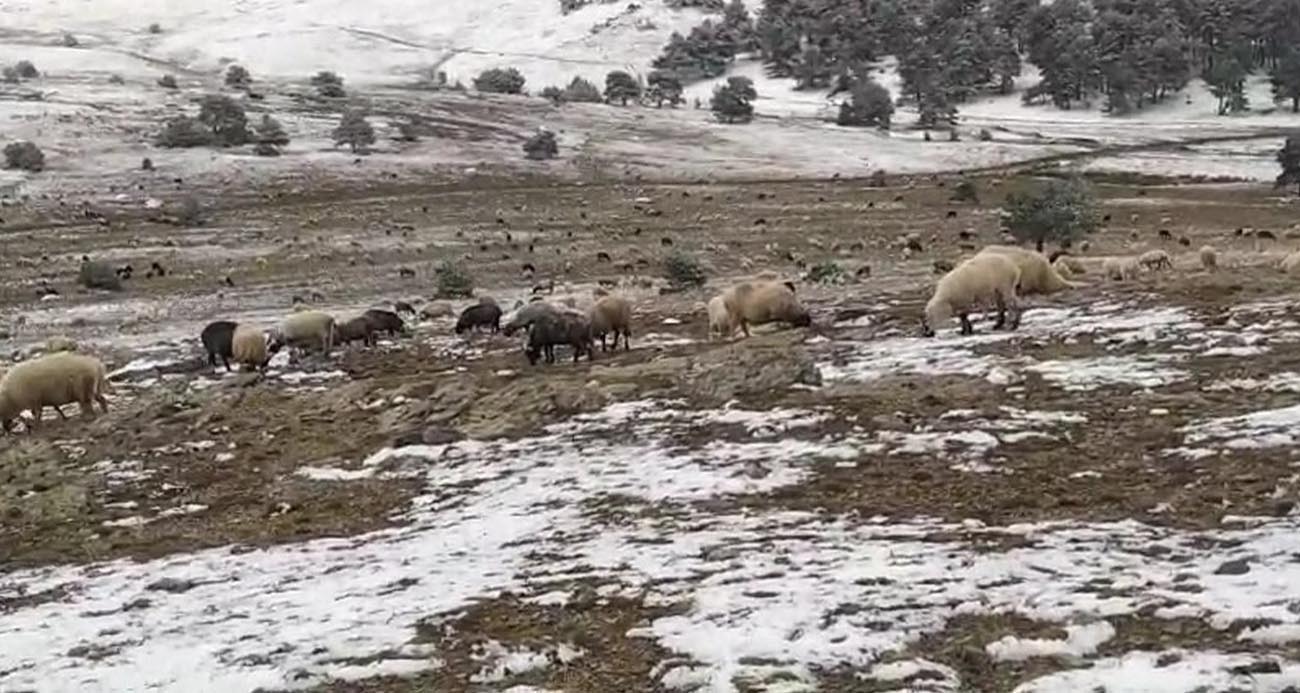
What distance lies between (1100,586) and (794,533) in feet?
8.15

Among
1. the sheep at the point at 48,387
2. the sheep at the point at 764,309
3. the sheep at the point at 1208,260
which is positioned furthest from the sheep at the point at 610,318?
the sheep at the point at 1208,260

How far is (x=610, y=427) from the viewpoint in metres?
14.2

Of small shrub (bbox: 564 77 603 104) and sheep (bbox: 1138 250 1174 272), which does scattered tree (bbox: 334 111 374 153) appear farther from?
sheep (bbox: 1138 250 1174 272)

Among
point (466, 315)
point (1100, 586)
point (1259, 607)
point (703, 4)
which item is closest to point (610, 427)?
point (1100, 586)

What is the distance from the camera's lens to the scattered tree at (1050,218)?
37.0 m

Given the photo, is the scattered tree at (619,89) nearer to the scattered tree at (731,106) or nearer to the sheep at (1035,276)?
the scattered tree at (731,106)

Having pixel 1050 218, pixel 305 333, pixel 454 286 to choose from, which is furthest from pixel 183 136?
pixel 305 333

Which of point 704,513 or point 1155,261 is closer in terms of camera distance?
point 704,513

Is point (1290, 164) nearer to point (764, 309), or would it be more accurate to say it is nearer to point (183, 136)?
point (764, 309)

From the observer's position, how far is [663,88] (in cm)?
12775

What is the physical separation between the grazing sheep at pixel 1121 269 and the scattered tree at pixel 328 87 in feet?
267

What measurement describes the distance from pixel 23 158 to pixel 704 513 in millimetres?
61119

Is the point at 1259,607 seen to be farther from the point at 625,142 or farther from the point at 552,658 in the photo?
the point at 625,142

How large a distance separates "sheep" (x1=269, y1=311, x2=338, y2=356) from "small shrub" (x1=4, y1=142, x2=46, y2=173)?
153 feet
